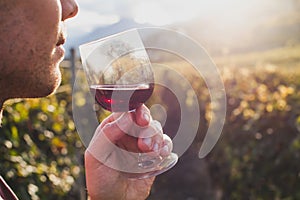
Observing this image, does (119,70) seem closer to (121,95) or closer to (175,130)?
(121,95)

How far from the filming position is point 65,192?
4.04 m

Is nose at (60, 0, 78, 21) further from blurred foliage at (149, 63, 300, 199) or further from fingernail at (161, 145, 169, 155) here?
blurred foliage at (149, 63, 300, 199)

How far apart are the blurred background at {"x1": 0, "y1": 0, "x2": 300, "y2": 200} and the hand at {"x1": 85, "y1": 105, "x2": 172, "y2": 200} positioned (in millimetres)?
358

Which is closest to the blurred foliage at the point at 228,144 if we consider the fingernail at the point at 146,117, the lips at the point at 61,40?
the fingernail at the point at 146,117

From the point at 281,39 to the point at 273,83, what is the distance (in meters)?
11.7

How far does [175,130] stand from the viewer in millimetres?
3328

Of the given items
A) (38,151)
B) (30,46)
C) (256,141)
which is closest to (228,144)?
(256,141)

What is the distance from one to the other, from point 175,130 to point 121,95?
127cm

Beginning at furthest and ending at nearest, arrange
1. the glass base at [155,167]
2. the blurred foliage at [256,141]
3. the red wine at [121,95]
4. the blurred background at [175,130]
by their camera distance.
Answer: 1. the blurred foliage at [256,141]
2. the blurred background at [175,130]
3. the glass base at [155,167]
4. the red wine at [121,95]

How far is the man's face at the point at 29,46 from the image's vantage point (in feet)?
5.74

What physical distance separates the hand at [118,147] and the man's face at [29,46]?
1.26 ft

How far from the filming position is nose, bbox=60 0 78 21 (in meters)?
1.91

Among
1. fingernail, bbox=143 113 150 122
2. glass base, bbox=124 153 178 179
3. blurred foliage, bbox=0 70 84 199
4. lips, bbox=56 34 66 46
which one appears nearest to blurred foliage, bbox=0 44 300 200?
blurred foliage, bbox=0 70 84 199

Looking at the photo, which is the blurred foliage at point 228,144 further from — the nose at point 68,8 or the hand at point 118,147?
the nose at point 68,8
